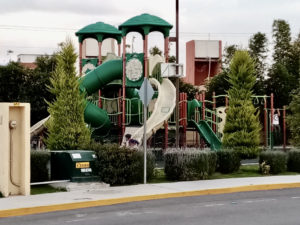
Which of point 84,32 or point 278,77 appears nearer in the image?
point 84,32

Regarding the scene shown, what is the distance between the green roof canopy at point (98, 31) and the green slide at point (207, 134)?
24.1 ft

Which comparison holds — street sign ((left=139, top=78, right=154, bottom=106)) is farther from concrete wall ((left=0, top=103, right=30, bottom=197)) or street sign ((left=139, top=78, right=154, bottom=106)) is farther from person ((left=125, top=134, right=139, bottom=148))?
person ((left=125, top=134, right=139, bottom=148))

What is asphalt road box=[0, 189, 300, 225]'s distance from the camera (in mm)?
10625

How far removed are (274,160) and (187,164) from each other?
396 cm

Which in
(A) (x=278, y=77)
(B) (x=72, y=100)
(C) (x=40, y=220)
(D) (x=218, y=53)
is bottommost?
(C) (x=40, y=220)

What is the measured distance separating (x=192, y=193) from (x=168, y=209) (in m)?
2.58

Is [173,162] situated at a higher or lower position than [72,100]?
lower

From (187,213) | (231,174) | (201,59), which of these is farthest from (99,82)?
(201,59)

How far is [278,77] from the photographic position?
159 ft

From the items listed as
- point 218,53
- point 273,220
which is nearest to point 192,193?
point 273,220

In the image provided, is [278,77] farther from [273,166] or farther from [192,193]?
[192,193]

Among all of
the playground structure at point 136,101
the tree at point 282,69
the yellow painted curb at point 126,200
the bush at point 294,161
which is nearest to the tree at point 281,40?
the tree at point 282,69

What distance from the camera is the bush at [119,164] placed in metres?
15.7

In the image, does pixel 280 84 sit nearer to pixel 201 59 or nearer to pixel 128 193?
pixel 201 59
